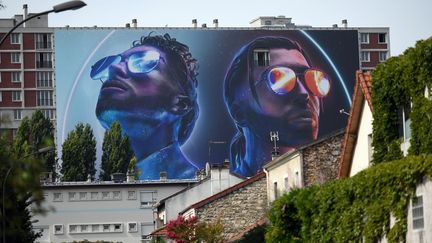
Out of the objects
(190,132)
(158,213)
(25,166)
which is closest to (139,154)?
(190,132)

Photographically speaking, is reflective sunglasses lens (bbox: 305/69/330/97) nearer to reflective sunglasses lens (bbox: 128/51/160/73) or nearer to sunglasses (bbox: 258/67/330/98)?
sunglasses (bbox: 258/67/330/98)

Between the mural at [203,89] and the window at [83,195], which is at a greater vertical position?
the mural at [203,89]

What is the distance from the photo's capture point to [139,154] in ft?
592

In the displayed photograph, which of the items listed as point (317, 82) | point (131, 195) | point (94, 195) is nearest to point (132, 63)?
point (317, 82)

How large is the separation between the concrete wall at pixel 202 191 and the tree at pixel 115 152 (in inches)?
2995

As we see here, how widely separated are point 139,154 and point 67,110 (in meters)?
14.5

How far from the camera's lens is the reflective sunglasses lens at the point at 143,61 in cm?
18550

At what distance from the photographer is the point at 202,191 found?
299 ft

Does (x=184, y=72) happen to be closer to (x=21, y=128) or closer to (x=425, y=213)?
(x=21, y=128)

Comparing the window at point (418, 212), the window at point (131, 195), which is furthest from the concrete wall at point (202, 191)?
the window at point (418, 212)

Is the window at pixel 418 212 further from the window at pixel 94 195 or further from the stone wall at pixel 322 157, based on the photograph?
the window at pixel 94 195

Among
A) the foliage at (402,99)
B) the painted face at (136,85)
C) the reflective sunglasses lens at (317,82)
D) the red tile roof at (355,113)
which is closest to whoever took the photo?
the foliage at (402,99)

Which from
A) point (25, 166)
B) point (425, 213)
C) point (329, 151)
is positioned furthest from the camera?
point (329, 151)

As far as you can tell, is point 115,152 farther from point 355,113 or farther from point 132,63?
point 355,113
